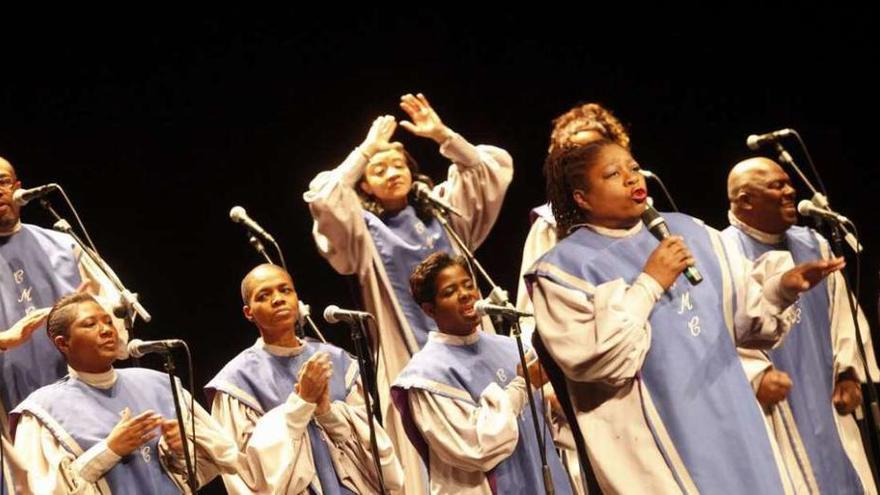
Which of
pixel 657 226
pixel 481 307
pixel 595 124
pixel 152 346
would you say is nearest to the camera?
pixel 657 226

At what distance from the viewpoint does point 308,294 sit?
7582mm

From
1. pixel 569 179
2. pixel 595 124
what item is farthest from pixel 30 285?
pixel 569 179

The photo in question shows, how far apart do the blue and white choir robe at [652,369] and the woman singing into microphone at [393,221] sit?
2346 millimetres

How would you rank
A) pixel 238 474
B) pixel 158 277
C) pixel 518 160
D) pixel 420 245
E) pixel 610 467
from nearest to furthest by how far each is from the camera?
pixel 610 467 < pixel 238 474 < pixel 420 245 < pixel 158 277 < pixel 518 160

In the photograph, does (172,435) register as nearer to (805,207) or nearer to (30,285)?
(30,285)

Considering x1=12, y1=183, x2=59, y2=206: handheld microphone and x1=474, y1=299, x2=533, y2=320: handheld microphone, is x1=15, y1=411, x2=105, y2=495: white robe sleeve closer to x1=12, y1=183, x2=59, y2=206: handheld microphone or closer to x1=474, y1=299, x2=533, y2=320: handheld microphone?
x1=12, y1=183, x2=59, y2=206: handheld microphone

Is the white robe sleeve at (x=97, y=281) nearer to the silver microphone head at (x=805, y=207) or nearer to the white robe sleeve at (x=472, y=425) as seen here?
the white robe sleeve at (x=472, y=425)

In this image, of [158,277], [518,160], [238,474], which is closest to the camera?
[238,474]

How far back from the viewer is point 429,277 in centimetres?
531

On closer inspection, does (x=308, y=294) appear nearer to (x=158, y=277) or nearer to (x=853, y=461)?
(x=158, y=277)

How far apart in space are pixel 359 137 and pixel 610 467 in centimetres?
419

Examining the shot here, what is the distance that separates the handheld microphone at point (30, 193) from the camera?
18.1ft

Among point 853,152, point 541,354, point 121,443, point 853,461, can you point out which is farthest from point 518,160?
point 541,354

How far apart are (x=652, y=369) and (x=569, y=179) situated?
0.60 metres
